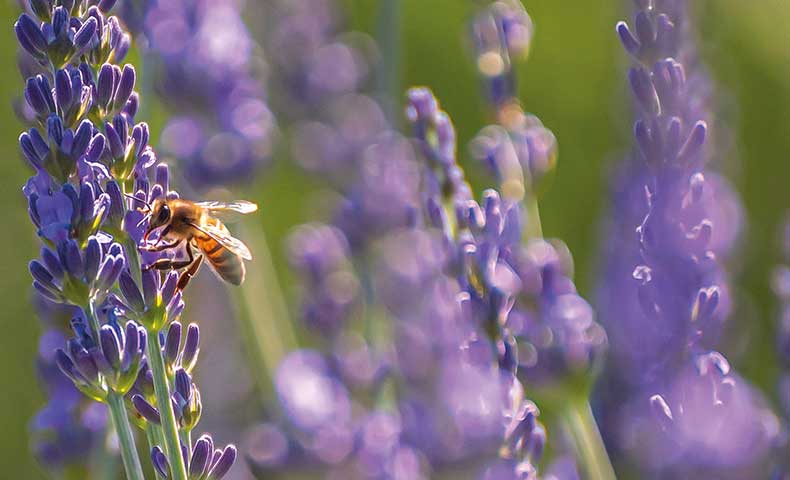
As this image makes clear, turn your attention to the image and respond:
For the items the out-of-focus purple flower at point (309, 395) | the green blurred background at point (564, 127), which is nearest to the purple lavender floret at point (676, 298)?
the out-of-focus purple flower at point (309, 395)

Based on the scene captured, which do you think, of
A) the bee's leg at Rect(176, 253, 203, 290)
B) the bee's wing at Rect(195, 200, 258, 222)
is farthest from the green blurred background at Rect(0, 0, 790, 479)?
the bee's leg at Rect(176, 253, 203, 290)

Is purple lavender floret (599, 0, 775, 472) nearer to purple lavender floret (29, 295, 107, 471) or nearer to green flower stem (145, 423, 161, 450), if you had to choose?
green flower stem (145, 423, 161, 450)

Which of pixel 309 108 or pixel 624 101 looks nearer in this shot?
pixel 624 101

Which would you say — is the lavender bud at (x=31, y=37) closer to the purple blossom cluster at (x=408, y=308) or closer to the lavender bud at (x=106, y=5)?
the lavender bud at (x=106, y=5)

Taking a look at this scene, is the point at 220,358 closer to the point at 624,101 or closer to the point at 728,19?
the point at 624,101

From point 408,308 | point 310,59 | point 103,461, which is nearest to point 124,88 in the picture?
point 103,461

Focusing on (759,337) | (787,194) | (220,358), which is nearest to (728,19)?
(787,194)

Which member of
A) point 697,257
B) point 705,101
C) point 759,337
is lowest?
point 759,337
